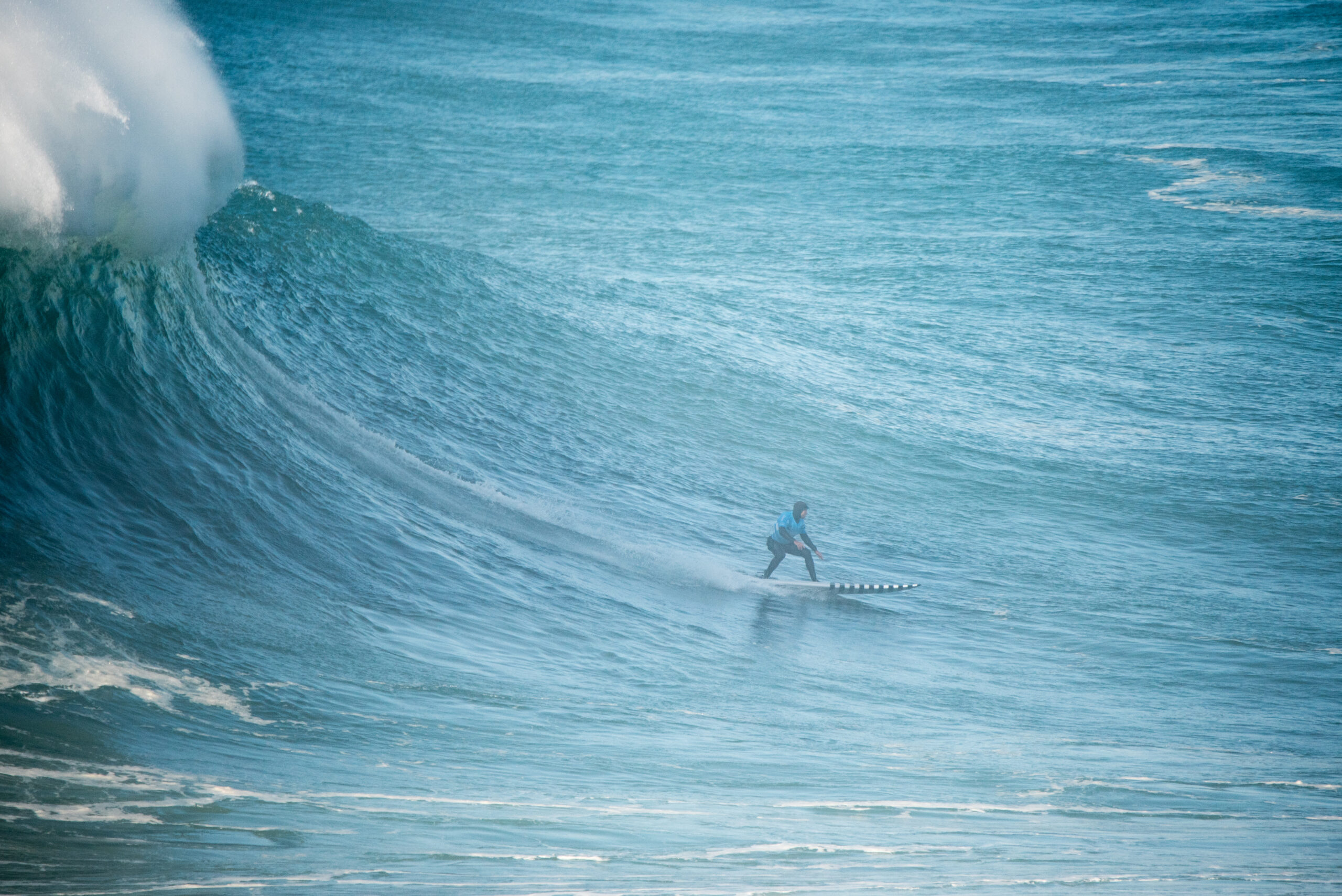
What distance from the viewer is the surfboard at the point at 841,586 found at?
33.5 feet

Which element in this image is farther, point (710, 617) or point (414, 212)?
point (414, 212)

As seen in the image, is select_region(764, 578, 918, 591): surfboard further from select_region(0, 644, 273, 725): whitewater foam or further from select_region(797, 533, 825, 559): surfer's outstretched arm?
select_region(0, 644, 273, 725): whitewater foam

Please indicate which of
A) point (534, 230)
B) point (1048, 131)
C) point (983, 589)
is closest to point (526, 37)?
point (534, 230)

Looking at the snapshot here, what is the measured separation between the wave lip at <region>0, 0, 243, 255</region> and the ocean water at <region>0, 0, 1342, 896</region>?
0.05 meters

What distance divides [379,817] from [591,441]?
8.86 m

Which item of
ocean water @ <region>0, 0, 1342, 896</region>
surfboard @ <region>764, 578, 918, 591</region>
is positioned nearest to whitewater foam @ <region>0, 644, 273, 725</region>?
ocean water @ <region>0, 0, 1342, 896</region>

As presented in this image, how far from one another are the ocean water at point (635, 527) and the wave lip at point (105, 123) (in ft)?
0.18

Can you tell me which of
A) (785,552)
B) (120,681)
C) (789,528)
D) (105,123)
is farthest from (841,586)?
(105,123)

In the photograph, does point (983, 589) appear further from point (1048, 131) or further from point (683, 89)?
point (683, 89)

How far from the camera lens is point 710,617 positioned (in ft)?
29.9

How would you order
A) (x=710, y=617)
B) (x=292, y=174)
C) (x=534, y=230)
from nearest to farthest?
(x=710, y=617) → (x=534, y=230) → (x=292, y=174)

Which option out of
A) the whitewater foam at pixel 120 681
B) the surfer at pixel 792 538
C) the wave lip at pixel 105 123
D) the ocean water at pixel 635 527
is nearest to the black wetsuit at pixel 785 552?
the surfer at pixel 792 538

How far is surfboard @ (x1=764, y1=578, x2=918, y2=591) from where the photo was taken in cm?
1022

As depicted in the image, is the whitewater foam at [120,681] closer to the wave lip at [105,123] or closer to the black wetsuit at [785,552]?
the wave lip at [105,123]
